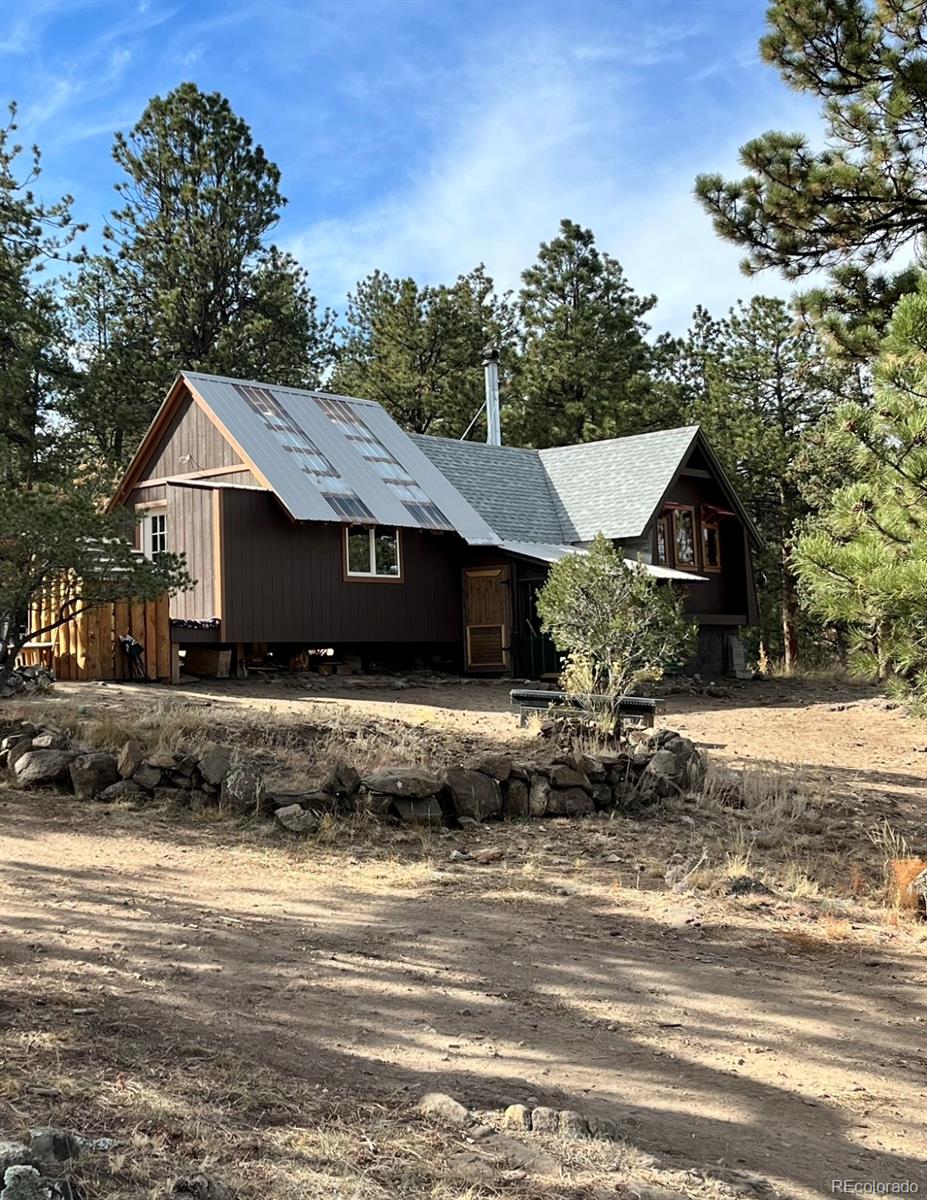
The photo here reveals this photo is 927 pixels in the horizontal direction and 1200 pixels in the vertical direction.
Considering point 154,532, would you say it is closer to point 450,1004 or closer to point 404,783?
point 404,783

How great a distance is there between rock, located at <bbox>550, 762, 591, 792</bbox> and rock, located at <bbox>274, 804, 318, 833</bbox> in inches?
96.4

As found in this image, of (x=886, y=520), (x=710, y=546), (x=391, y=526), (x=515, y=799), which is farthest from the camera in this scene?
(x=710, y=546)

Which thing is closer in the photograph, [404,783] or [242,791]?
[242,791]

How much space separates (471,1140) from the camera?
401cm

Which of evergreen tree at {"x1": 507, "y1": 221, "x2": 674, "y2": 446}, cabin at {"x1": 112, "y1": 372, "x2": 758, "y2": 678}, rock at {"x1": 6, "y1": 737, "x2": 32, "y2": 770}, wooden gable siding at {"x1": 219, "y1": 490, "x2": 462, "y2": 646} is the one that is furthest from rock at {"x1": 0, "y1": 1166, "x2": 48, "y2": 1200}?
evergreen tree at {"x1": 507, "y1": 221, "x2": 674, "y2": 446}

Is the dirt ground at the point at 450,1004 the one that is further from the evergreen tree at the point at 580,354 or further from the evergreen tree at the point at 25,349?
the evergreen tree at the point at 580,354

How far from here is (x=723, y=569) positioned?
2828 centimetres

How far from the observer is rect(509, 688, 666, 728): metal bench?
13.1 m

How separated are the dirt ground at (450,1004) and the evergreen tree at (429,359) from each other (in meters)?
26.6

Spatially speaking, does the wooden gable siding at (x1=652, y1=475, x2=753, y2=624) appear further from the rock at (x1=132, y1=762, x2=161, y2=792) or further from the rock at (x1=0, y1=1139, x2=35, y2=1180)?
the rock at (x1=0, y1=1139, x2=35, y2=1180)

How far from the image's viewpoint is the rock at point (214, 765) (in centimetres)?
1027

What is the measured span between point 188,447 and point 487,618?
283 inches

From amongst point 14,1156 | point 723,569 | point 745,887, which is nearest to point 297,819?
point 745,887

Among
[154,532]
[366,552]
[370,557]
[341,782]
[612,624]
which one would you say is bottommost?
[341,782]
